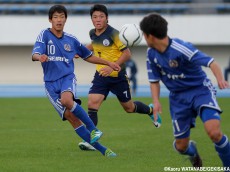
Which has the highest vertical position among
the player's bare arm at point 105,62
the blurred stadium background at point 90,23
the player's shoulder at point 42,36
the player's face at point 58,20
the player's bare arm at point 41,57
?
the player's face at point 58,20

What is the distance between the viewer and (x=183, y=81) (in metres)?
7.21

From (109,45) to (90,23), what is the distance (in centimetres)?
2109

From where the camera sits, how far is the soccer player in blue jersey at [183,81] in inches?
273

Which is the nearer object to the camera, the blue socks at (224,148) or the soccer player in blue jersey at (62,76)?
the blue socks at (224,148)

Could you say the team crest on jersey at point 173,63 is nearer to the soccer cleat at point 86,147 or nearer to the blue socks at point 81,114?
the blue socks at point 81,114

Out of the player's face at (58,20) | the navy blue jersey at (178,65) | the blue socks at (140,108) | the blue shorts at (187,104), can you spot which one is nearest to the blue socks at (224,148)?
the blue shorts at (187,104)

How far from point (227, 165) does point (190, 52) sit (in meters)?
1.26

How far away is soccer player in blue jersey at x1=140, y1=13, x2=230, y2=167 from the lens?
22.8ft

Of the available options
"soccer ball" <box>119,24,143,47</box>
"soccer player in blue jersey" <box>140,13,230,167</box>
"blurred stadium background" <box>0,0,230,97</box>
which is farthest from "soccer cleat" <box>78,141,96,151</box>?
"blurred stadium background" <box>0,0,230,97</box>

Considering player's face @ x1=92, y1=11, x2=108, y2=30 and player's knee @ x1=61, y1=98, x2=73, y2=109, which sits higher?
player's face @ x1=92, y1=11, x2=108, y2=30

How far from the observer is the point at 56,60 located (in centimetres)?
929

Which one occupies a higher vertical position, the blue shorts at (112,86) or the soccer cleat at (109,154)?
the blue shorts at (112,86)

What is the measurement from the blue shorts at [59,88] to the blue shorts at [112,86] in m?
1.34

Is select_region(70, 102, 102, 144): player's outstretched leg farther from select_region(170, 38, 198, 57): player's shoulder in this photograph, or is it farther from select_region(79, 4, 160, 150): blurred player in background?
select_region(170, 38, 198, 57): player's shoulder
